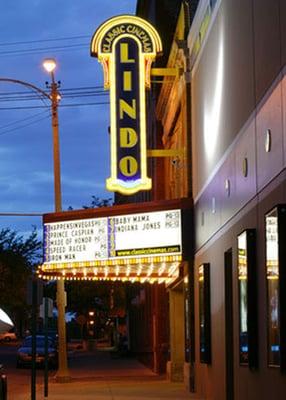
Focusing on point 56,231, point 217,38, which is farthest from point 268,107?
point 56,231

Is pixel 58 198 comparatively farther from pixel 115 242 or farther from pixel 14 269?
pixel 14 269

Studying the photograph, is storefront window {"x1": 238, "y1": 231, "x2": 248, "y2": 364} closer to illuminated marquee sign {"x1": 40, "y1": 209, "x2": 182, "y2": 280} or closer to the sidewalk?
the sidewalk

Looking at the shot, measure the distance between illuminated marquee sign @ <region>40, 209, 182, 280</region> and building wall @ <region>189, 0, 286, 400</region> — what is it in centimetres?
100

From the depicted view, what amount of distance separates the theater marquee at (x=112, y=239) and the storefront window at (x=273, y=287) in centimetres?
1048

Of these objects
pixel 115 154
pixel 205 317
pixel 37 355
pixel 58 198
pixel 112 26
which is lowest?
pixel 37 355

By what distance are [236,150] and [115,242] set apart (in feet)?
27.0

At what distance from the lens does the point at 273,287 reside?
1151cm

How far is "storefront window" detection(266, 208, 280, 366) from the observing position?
11.2 metres

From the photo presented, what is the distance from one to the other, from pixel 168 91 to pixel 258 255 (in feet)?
49.3

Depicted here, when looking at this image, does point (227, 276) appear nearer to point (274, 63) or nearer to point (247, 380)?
point (247, 380)

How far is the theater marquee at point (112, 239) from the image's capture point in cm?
2234

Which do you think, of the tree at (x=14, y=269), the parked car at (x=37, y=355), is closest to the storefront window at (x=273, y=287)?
the parked car at (x=37, y=355)

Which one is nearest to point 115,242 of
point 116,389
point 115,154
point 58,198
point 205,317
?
point 115,154

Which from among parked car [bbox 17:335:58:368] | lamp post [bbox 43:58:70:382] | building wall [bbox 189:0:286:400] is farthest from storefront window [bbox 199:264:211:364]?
parked car [bbox 17:335:58:368]
